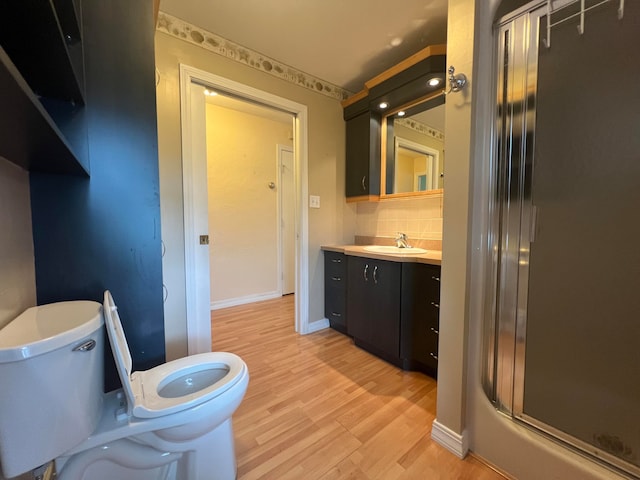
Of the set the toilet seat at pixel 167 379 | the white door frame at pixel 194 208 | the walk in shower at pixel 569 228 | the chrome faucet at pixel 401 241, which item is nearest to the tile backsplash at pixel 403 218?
the chrome faucet at pixel 401 241

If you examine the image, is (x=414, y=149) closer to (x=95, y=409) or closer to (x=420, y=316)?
(x=420, y=316)

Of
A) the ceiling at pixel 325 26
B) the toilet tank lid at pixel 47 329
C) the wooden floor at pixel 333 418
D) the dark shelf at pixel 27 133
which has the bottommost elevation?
the wooden floor at pixel 333 418

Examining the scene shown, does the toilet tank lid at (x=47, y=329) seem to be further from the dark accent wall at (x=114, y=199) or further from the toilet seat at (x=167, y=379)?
the dark accent wall at (x=114, y=199)

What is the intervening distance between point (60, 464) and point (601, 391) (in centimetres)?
189

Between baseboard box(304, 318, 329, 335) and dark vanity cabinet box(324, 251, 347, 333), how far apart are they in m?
0.05

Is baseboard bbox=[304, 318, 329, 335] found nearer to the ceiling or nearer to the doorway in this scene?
the doorway

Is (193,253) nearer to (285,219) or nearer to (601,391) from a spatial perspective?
(285,219)

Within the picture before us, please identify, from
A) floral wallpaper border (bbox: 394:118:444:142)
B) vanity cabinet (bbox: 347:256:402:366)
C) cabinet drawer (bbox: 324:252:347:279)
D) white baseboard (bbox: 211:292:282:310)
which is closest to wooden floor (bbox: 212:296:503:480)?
vanity cabinet (bbox: 347:256:402:366)

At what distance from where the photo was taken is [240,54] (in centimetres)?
194

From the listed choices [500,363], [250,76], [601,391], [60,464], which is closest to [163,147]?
[250,76]

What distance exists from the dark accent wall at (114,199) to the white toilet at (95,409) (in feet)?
0.58

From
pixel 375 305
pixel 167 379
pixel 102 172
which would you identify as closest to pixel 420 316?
pixel 375 305

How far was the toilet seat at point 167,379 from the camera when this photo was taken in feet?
2.70

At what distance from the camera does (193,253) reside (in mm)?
1802
